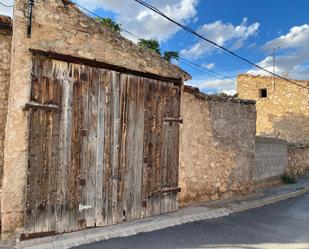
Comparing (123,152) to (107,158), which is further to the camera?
(123,152)

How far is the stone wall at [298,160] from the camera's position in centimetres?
1475

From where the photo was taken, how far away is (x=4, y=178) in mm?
5207

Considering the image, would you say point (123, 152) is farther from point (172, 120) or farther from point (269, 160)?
point (269, 160)

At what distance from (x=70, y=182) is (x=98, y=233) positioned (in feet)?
3.44

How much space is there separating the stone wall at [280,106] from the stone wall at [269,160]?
6.53m

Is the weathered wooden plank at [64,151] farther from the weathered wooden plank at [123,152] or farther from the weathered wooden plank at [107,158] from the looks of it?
the weathered wooden plank at [123,152]

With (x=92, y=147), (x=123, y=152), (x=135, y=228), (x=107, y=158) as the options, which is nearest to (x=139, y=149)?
(x=123, y=152)

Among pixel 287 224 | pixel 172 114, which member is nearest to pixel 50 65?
pixel 172 114

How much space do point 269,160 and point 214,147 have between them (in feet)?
13.9

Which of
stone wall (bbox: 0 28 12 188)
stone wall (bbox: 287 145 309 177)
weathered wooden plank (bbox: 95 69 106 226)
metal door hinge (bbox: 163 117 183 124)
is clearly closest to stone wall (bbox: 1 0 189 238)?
stone wall (bbox: 0 28 12 188)

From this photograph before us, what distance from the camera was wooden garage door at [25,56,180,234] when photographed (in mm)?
5457

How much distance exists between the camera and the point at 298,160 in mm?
15508

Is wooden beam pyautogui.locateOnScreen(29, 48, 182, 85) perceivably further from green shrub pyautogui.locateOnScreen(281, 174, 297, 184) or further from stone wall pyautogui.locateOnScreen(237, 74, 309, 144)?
stone wall pyautogui.locateOnScreen(237, 74, 309, 144)

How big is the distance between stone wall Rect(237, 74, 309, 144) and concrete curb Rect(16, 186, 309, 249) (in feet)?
40.4
